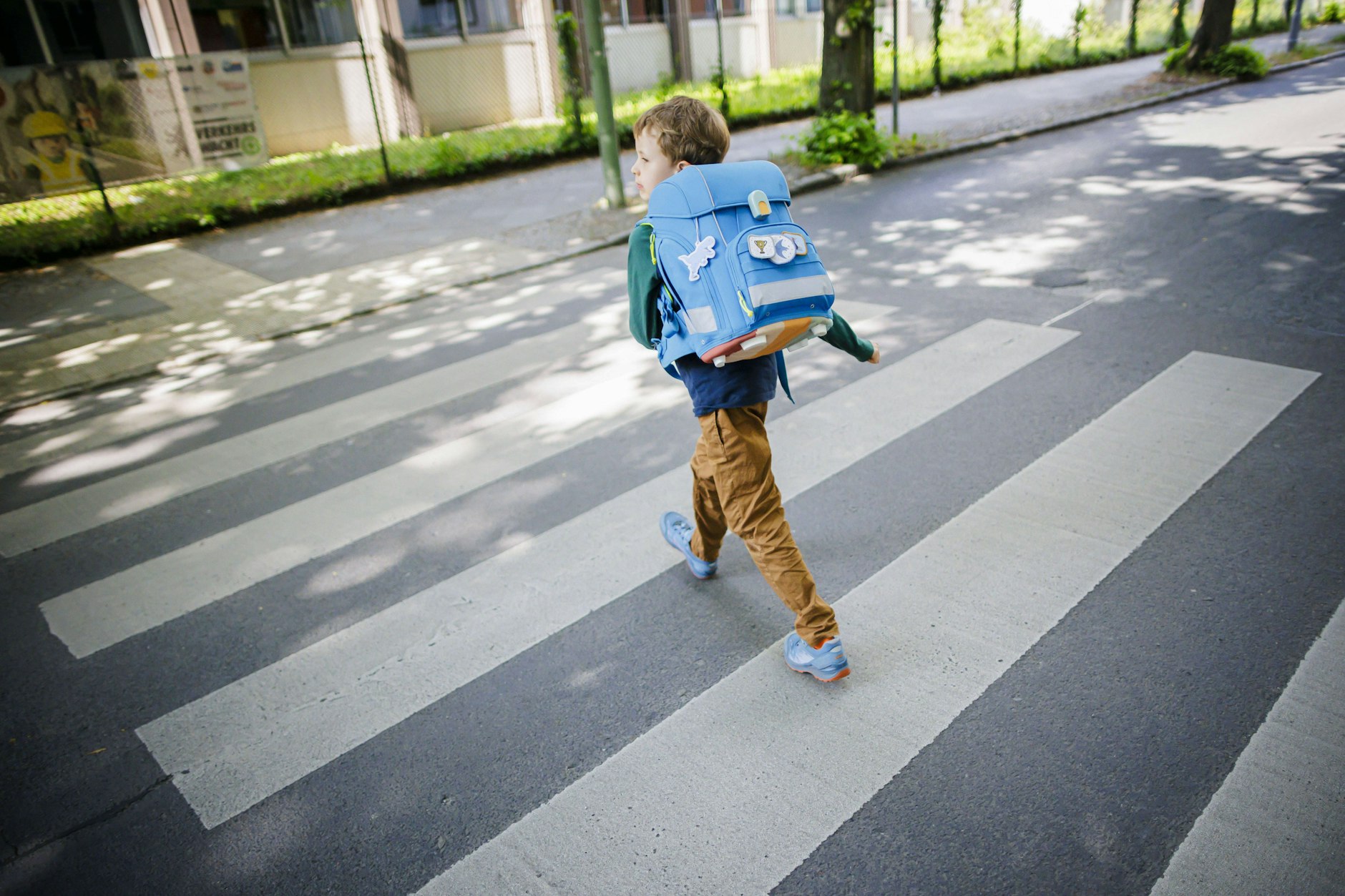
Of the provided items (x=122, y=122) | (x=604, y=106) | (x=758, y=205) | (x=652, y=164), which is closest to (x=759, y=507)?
(x=758, y=205)

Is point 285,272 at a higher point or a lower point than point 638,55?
lower

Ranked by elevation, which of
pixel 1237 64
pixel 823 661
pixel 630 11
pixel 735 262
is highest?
pixel 630 11

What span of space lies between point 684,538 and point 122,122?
11.0 meters

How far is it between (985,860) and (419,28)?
20.4 meters

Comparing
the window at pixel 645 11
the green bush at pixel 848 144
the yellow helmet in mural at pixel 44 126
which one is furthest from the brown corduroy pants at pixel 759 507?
the window at pixel 645 11

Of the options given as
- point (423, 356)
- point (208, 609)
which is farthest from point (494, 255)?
point (208, 609)

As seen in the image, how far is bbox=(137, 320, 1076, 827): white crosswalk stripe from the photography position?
292 cm

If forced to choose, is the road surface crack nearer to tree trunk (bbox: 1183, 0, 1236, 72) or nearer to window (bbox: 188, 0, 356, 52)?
window (bbox: 188, 0, 356, 52)

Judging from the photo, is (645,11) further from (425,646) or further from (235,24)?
(425,646)

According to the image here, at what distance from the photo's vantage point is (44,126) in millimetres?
10266

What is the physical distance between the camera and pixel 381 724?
300cm

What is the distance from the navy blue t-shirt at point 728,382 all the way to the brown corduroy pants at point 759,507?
5cm

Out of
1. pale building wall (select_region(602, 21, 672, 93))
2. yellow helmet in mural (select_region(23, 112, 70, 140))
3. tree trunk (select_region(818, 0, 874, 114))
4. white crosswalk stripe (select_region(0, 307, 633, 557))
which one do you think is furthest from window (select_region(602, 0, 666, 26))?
white crosswalk stripe (select_region(0, 307, 633, 557))

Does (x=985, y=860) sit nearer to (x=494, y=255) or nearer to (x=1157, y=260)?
(x=1157, y=260)
